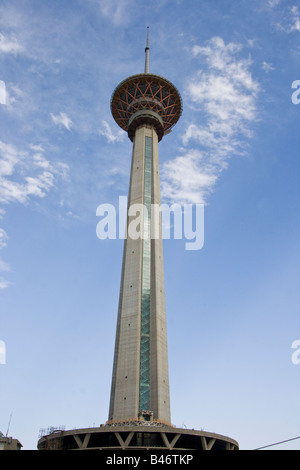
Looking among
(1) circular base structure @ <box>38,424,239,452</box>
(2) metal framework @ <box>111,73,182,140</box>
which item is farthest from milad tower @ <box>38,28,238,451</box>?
(2) metal framework @ <box>111,73,182,140</box>

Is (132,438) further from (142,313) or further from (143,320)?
(142,313)

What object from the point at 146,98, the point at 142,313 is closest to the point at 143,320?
the point at 142,313

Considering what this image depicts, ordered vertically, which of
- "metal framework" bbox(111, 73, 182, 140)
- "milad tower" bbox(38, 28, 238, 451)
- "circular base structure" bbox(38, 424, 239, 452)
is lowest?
"circular base structure" bbox(38, 424, 239, 452)

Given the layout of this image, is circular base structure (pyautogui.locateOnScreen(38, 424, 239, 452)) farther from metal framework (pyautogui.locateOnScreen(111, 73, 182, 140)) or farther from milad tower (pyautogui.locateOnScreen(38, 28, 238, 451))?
metal framework (pyautogui.locateOnScreen(111, 73, 182, 140))

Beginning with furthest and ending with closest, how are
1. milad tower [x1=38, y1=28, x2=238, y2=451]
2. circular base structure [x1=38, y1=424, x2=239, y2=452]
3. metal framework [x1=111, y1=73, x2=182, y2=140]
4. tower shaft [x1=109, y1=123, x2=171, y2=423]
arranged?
metal framework [x1=111, y1=73, x2=182, y2=140], tower shaft [x1=109, y1=123, x2=171, y2=423], milad tower [x1=38, y1=28, x2=238, y2=451], circular base structure [x1=38, y1=424, x2=239, y2=452]

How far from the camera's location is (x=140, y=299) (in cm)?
7012

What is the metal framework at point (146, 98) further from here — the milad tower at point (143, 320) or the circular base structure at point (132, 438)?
the circular base structure at point (132, 438)

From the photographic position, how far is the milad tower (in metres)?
53.3

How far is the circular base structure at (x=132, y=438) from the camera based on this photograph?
5134 centimetres

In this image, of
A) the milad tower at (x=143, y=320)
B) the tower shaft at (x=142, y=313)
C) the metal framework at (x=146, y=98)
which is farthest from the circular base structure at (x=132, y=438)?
the metal framework at (x=146, y=98)
